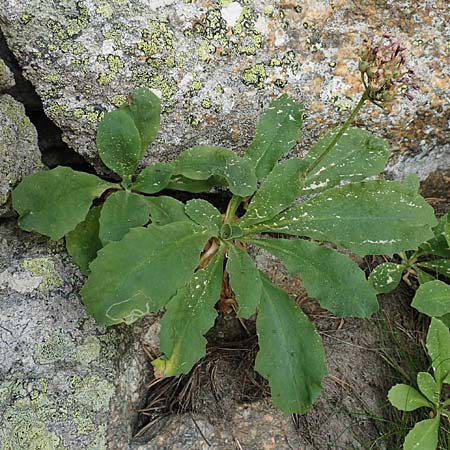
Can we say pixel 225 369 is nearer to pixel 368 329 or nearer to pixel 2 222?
pixel 368 329

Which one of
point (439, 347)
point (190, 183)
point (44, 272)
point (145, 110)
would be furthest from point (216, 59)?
point (439, 347)

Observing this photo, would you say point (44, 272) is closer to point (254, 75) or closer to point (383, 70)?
point (254, 75)

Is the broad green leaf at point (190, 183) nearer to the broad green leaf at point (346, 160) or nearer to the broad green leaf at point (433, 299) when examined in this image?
the broad green leaf at point (346, 160)

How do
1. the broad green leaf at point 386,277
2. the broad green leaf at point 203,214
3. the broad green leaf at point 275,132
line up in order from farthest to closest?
the broad green leaf at point 386,277, the broad green leaf at point 275,132, the broad green leaf at point 203,214

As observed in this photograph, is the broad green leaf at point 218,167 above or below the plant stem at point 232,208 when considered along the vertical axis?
above

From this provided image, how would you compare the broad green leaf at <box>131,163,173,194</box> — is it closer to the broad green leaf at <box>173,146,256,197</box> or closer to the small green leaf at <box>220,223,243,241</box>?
the broad green leaf at <box>173,146,256,197</box>

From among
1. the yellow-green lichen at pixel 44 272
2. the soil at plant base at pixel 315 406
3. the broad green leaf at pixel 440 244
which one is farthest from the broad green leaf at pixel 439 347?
the yellow-green lichen at pixel 44 272

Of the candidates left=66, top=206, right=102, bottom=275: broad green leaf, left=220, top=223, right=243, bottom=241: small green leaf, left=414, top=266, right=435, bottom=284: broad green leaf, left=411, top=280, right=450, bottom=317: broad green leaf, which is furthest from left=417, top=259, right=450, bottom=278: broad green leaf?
left=66, top=206, right=102, bottom=275: broad green leaf
